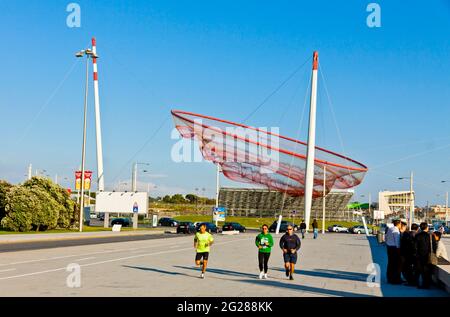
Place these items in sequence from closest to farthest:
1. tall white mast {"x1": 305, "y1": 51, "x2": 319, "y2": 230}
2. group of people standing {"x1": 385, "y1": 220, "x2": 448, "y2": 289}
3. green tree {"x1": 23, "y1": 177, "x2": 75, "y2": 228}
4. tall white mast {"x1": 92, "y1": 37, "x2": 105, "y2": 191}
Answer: group of people standing {"x1": 385, "y1": 220, "x2": 448, "y2": 289}
green tree {"x1": 23, "y1": 177, "x2": 75, "y2": 228}
tall white mast {"x1": 305, "y1": 51, "x2": 319, "y2": 230}
tall white mast {"x1": 92, "y1": 37, "x2": 105, "y2": 191}

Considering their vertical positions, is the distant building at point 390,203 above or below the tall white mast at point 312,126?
below

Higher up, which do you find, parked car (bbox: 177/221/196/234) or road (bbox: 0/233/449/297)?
road (bbox: 0/233/449/297)

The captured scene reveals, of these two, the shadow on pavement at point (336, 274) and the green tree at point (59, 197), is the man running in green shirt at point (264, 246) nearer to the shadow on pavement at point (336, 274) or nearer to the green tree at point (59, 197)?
the shadow on pavement at point (336, 274)

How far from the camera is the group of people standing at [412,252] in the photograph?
619 inches

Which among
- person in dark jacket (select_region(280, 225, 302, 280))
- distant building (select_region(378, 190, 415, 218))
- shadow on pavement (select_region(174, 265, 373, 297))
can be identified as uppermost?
distant building (select_region(378, 190, 415, 218))

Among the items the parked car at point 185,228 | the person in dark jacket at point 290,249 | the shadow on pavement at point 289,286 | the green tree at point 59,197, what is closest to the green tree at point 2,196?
the green tree at point 59,197

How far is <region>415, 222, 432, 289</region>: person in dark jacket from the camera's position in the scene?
1560 centimetres

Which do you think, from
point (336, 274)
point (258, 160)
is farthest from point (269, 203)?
point (336, 274)

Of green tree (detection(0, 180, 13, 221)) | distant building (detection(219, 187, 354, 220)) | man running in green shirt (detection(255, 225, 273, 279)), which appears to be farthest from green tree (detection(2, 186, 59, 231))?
distant building (detection(219, 187, 354, 220))

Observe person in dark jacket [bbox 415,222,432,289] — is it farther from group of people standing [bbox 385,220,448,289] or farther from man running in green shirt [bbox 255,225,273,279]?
man running in green shirt [bbox 255,225,273,279]

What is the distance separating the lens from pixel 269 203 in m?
123

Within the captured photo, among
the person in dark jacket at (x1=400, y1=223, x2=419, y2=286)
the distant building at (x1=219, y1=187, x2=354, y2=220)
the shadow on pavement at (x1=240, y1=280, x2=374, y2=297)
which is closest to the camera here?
the shadow on pavement at (x1=240, y1=280, x2=374, y2=297)

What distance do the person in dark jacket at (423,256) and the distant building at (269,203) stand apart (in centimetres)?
10150
